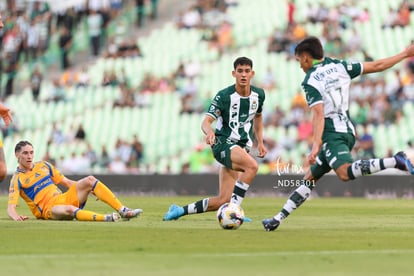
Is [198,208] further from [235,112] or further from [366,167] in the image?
[366,167]

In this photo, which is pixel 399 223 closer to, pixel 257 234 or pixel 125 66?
pixel 257 234

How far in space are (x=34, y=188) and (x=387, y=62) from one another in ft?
17.7

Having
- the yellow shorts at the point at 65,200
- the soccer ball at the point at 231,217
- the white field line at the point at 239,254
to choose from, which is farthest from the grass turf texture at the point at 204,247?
the yellow shorts at the point at 65,200

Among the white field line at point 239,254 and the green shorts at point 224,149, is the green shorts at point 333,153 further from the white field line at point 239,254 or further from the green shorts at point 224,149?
the white field line at point 239,254

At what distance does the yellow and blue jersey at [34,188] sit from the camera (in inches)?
631

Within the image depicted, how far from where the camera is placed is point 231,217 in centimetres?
1438

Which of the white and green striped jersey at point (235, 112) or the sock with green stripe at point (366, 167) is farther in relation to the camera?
the white and green striped jersey at point (235, 112)

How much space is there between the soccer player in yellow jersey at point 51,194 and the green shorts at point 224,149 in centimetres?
146

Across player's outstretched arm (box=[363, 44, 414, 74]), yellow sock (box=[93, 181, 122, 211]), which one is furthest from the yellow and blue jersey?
player's outstretched arm (box=[363, 44, 414, 74])

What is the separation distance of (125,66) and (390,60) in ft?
77.7

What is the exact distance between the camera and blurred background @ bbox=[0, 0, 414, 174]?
3072 centimetres

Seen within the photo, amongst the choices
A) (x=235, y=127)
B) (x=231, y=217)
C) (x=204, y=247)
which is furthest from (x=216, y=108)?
(x=204, y=247)

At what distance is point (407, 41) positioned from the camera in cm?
3416

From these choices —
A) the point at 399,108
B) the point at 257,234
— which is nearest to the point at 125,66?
the point at 399,108
